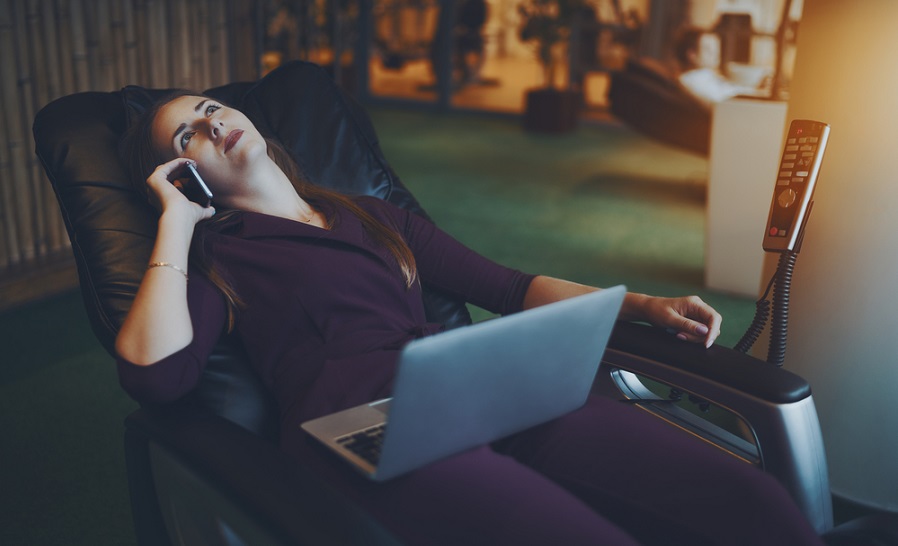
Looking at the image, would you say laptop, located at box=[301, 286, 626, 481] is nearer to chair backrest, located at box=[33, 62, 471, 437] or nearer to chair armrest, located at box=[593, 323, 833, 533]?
chair armrest, located at box=[593, 323, 833, 533]

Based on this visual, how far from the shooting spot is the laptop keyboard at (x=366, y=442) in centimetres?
104

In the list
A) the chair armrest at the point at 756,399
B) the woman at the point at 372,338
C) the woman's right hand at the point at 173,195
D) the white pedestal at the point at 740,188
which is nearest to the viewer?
the woman at the point at 372,338

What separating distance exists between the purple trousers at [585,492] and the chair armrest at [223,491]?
9cm

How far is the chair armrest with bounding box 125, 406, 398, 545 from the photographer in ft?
2.99

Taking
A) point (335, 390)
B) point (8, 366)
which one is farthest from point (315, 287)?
point (8, 366)

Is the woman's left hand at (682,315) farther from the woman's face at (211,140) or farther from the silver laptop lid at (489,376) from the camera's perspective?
the woman's face at (211,140)

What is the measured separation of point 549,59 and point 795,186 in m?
5.26

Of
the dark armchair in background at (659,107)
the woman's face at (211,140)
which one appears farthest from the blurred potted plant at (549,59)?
the woman's face at (211,140)

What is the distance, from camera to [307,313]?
51.8 inches

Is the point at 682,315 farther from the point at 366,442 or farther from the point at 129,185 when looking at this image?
the point at 129,185

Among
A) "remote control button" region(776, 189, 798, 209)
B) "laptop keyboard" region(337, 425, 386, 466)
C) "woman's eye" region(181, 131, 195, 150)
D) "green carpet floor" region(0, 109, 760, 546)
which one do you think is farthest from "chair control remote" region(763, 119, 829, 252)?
"green carpet floor" region(0, 109, 760, 546)

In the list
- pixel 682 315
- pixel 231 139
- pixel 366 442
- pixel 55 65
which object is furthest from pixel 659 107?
pixel 366 442

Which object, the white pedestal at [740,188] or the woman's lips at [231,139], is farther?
the white pedestal at [740,188]

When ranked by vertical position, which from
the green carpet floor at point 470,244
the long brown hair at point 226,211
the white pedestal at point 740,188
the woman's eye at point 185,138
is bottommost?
the green carpet floor at point 470,244
